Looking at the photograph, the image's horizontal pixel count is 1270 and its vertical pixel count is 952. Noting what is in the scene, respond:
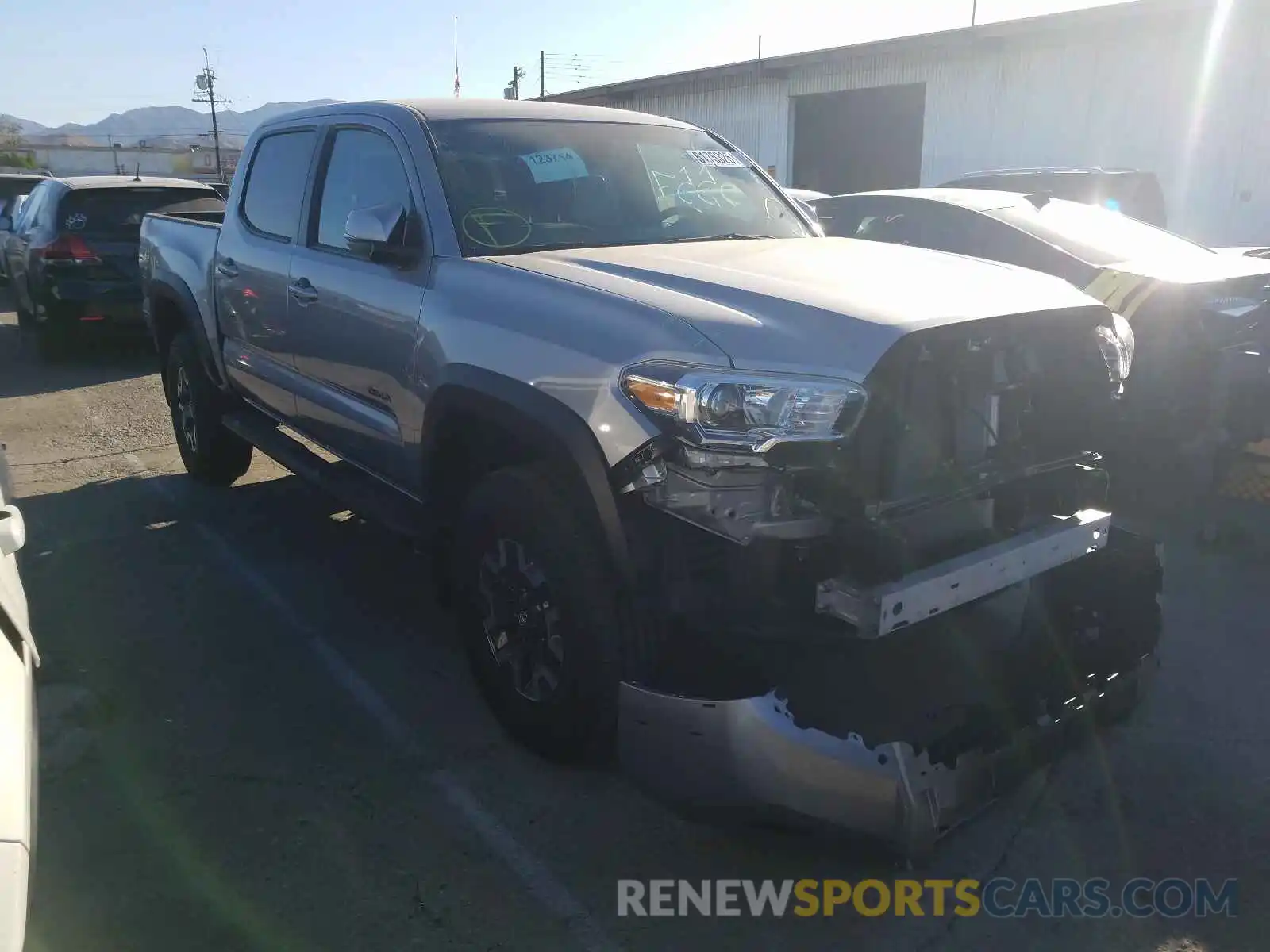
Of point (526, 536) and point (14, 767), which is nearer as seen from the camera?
point (14, 767)

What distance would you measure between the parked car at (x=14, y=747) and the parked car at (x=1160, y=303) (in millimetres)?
4194

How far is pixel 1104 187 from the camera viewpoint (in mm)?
9602

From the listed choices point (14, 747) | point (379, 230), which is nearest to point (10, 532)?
point (14, 747)

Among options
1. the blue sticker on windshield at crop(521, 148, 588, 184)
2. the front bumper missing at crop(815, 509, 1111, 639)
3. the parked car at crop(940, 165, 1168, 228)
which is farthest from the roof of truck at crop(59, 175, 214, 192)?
the front bumper missing at crop(815, 509, 1111, 639)

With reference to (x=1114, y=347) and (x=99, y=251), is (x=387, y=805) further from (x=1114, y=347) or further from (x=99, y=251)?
(x=99, y=251)

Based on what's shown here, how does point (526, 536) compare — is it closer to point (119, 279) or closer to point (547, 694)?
point (547, 694)

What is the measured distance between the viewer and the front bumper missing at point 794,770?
240 cm

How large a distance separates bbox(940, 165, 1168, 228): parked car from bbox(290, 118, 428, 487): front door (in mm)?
6569

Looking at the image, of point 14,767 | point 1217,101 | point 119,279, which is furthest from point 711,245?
point 1217,101

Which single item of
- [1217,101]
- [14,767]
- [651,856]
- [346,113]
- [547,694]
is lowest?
[651,856]

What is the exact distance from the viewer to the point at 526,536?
2.94 metres

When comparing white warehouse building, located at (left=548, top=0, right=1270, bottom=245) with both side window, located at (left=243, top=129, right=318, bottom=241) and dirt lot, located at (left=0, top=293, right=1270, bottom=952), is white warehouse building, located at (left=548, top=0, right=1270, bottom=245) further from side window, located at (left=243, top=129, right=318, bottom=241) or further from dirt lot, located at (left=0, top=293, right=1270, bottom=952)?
side window, located at (left=243, top=129, right=318, bottom=241)

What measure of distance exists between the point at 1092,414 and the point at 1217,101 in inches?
628

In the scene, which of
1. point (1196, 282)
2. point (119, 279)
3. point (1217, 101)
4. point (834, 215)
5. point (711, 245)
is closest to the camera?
point (711, 245)
